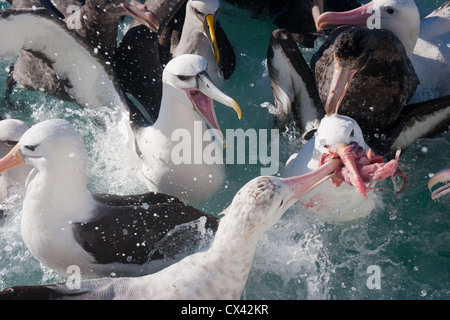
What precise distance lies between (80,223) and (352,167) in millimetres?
1555

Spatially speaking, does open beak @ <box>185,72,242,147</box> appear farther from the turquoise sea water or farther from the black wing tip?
the black wing tip

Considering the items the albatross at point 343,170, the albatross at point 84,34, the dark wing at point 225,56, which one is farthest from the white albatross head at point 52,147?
the dark wing at point 225,56

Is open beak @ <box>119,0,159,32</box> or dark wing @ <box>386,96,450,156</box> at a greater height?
open beak @ <box>119,0,159,32</box>

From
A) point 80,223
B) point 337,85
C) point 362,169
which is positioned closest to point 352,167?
point 362,169

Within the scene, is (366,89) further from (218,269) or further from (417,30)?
(218,269)

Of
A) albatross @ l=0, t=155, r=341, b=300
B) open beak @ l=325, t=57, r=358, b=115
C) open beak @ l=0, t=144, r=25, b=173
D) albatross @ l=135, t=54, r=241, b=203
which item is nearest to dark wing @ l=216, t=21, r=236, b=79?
albatross @ l=135, t=54, r=241, b=203

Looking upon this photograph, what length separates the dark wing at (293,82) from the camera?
4.64 m

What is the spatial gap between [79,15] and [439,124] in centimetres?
284

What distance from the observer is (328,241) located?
441 cm

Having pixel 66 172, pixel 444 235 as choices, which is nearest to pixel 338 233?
pixel 444 235

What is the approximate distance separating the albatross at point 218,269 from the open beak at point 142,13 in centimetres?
180

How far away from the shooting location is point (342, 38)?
4.28 m

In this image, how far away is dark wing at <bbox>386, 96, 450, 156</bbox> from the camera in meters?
4.51

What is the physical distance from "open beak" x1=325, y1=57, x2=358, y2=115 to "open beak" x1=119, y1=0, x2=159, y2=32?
131cm
